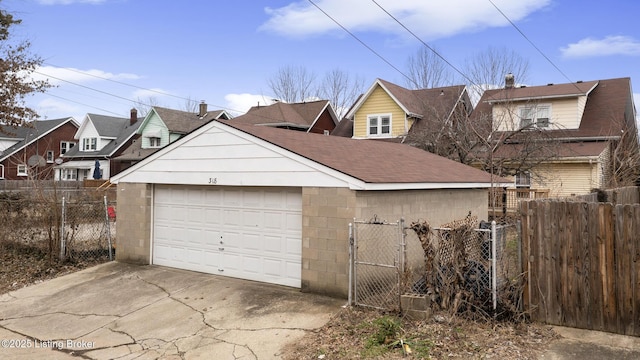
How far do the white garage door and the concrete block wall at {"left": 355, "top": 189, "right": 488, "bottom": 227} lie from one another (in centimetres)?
151

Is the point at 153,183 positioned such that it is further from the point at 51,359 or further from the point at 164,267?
the point at 51,359

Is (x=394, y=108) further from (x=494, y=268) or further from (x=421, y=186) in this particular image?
(x=494, y=268)

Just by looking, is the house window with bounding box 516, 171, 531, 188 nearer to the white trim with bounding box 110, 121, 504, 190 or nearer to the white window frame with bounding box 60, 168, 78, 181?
the white trim with bounding box 110, 121, 504, 190

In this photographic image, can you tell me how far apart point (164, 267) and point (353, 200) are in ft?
18.8

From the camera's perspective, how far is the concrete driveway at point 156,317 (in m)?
6.77

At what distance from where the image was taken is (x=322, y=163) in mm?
8641

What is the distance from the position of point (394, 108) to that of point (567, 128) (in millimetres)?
9263

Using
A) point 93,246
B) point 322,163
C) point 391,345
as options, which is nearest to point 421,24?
point 322,163

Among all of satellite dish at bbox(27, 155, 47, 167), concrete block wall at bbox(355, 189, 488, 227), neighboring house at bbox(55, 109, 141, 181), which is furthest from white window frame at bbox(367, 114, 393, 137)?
neighboring house at bbox(55, 109, 141, 181)

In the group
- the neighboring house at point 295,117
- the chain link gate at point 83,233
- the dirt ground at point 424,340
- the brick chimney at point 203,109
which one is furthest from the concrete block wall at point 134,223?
the brick chimney at point 203,109

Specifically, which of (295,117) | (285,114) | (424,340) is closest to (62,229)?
(424,340)

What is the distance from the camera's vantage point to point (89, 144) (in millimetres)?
43656

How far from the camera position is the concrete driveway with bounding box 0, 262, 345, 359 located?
6.77 metres

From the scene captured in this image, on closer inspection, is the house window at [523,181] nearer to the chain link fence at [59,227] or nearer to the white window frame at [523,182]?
the white window frame at [523,182]
